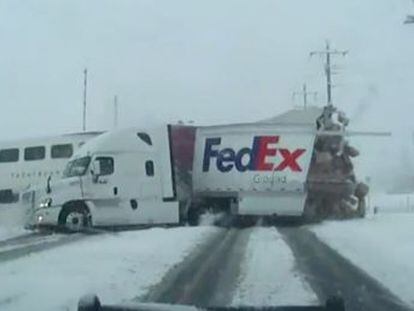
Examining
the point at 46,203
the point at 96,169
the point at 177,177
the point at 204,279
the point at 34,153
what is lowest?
the point at 204,279

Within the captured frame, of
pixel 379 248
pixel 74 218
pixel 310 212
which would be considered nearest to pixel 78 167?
pixel 74 218

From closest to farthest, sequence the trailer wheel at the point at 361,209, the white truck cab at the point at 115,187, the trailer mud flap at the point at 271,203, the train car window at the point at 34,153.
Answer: the white truck cab at the point at 115,187 → the trailer mud flap at the point at 271,203 → the trailer wheel at the point at 361,209 → the train car window at the point at 34,153

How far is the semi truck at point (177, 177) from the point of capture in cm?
2842

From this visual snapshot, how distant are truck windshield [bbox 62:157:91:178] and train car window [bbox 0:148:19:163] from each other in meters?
12.3

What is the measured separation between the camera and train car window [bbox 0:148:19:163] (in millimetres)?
41438

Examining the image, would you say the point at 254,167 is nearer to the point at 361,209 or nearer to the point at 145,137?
the point at 145,137

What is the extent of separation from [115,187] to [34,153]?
40.5 ft

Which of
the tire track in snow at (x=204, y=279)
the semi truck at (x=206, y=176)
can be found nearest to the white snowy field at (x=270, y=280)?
the tire track in snow at (x=204, y=279)

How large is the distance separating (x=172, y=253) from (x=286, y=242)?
455 cm

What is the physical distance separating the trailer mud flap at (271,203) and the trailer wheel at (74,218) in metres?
5.66

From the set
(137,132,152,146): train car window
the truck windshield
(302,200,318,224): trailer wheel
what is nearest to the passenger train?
the truck windshield

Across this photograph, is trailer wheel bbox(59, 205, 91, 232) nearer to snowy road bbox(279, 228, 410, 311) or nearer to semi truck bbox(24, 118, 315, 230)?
semi truck bbox(24, 118, 315, 230)

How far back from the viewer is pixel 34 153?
39.9m

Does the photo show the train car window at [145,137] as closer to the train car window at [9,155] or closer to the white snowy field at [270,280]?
the white snowy field at [270,280]
